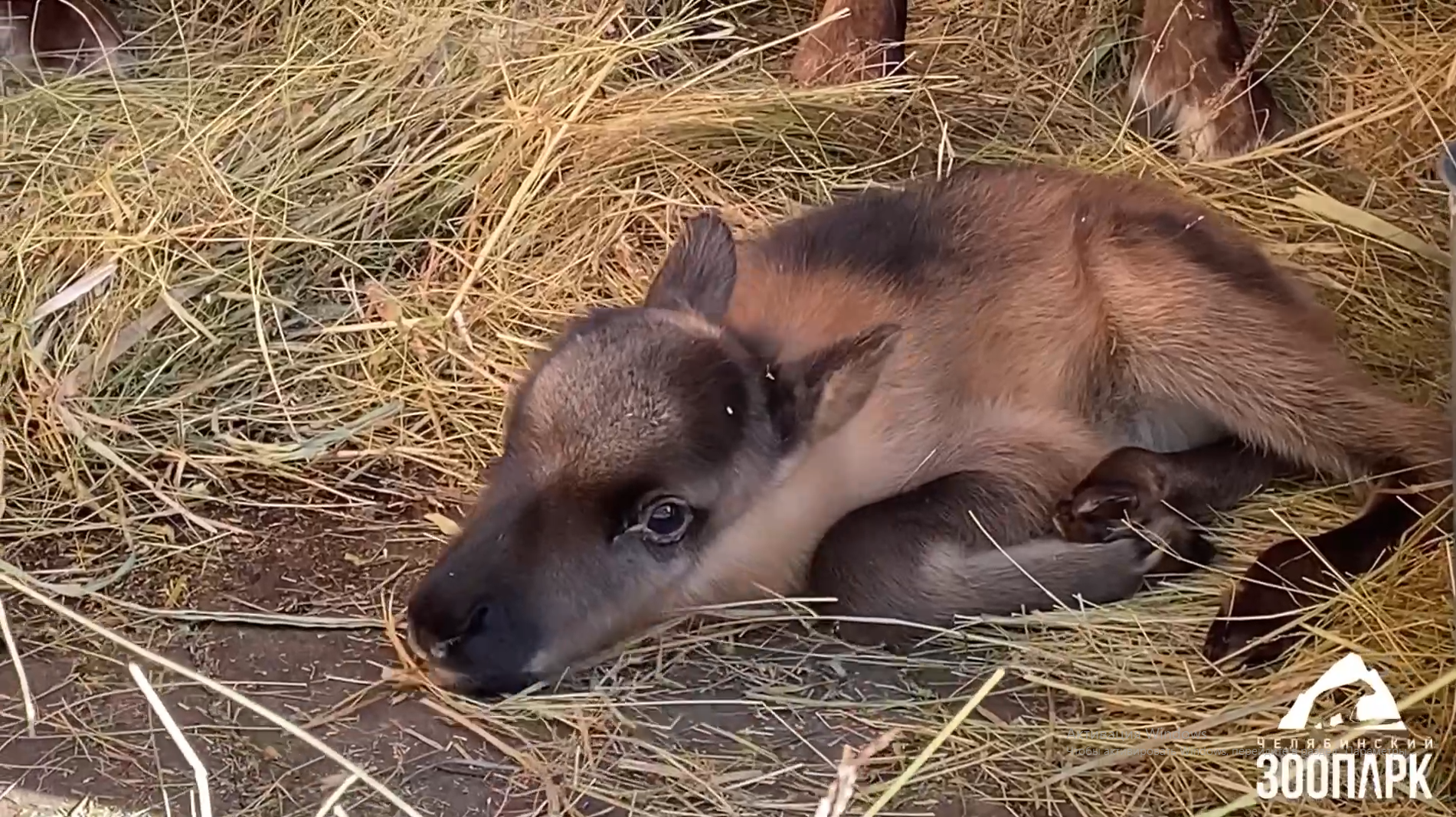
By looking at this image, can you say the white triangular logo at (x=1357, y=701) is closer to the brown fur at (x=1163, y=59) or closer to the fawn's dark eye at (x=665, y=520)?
the fawn's dark eye at (x=665, y=520)

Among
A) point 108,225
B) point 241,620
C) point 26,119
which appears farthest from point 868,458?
point 26,119

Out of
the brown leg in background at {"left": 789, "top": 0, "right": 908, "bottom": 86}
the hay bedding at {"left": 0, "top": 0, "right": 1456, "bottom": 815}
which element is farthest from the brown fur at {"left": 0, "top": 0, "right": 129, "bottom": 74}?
the brown leg in background at {"left": 789, "top": 0, "right": 908, "bottom": 86}

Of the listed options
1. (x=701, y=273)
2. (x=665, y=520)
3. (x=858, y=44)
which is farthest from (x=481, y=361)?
(x=858, y=44)

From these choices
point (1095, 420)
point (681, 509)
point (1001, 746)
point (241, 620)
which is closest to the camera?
point (1001, 746)

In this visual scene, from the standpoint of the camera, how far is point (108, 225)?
3.58 m

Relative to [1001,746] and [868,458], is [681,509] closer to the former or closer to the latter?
[868,458]

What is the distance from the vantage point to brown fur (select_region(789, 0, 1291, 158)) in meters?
3.92

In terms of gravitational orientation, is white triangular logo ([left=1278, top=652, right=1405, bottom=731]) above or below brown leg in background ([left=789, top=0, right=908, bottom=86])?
below

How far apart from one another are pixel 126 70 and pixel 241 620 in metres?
2.04

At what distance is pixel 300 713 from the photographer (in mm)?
2494

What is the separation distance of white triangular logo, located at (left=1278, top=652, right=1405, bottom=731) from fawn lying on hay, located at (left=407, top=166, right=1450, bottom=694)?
0.11 m

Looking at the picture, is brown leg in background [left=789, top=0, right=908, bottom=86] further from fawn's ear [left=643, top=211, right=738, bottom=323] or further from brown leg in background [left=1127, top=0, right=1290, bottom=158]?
fawn's ear [left=643, top=211, right=738, bottom=323]
